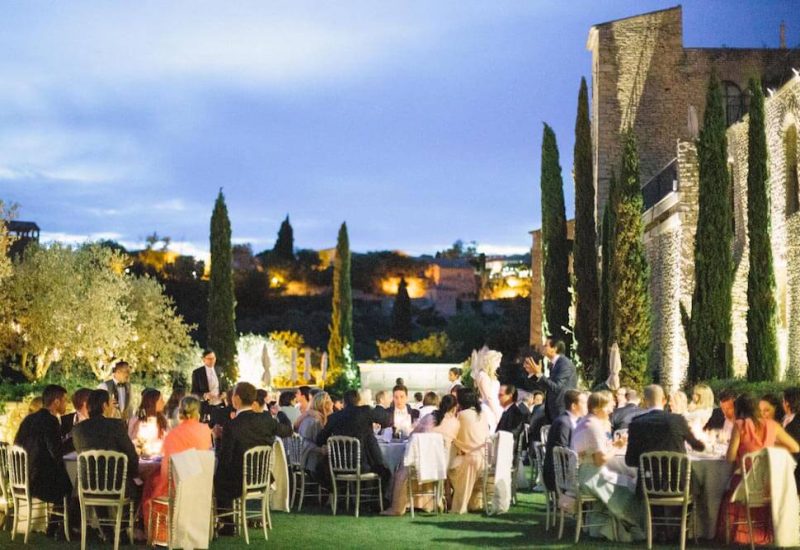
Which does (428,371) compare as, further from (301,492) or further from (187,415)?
(187,415)

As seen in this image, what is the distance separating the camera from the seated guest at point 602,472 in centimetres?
868

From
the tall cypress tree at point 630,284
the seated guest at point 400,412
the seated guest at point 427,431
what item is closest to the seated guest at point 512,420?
the seated guest at point 400,412

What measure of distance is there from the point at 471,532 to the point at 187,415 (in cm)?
290

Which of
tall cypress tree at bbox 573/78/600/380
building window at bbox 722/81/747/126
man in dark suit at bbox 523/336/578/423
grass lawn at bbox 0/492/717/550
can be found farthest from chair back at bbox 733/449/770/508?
building window at bbox 722/81/747/126

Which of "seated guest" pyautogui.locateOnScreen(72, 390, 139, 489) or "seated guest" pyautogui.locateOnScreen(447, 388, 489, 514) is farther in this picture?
"seated guest" pyautogui.locateOnScreen(447, 388, 489, 514)

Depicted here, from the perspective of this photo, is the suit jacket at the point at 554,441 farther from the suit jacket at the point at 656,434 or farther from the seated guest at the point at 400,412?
the seated guest at the point at 400,412

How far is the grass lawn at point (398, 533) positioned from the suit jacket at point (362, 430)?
0.51 meters

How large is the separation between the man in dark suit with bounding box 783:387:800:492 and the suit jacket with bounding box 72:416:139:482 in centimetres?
531

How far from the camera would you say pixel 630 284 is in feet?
76.1

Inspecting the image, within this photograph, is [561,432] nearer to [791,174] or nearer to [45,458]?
[45,458]

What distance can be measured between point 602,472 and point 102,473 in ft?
13.4

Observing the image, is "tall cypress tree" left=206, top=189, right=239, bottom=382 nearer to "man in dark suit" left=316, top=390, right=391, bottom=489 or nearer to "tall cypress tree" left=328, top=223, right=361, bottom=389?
"tall cypress tree" left=328, top=223, right=361, bottom=389

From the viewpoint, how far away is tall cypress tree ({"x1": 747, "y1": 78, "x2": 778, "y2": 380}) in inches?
670

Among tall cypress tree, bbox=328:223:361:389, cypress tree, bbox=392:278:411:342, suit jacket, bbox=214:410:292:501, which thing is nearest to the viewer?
Answer: suit jacket, bbox=214:410:292:501
